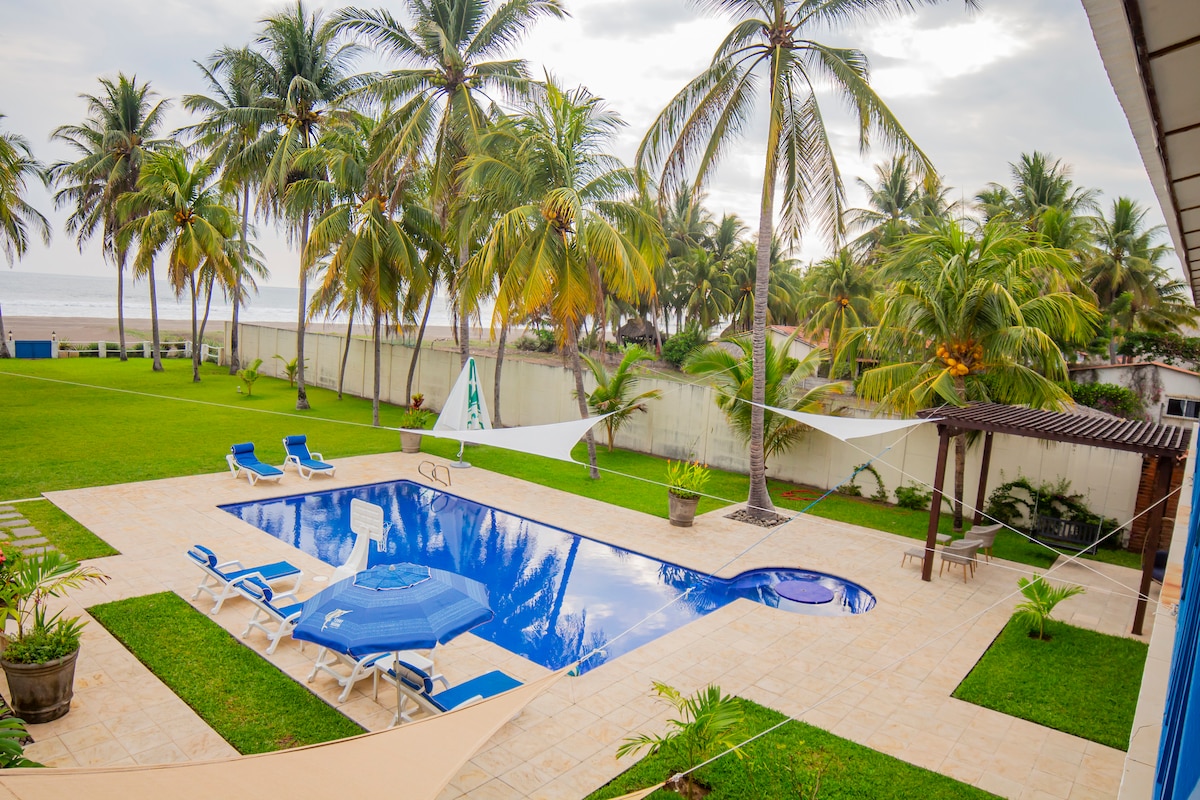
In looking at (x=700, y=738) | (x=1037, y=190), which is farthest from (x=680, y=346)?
(x=700, y=738)

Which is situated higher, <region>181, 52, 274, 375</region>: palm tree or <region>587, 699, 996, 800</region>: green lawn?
<region>181, 52, 274, 375</region>: palm tree

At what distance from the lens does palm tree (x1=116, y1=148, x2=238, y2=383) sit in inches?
851

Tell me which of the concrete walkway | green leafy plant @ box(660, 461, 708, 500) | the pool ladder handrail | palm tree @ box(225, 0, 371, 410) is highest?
palm tree @ box(225, 0, 371, 410)

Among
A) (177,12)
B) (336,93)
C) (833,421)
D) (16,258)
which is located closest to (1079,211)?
(833,421)

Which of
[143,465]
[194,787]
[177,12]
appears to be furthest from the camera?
[177,12]

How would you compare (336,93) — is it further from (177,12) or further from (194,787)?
(194,787)

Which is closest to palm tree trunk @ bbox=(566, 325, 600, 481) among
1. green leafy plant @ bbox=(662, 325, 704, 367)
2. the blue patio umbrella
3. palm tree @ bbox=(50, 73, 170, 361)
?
the blue patio umbrella

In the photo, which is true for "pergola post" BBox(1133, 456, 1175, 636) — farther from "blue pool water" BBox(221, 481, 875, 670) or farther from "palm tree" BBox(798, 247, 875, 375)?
"palm tree" BBox(798, 247, 875, 375)

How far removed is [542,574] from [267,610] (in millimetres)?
3922

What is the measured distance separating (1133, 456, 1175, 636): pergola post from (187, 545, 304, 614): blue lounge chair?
10.0 m

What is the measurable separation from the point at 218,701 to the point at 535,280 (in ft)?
28.4

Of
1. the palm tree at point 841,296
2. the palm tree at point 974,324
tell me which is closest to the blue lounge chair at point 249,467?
the palm tree at point 974,324

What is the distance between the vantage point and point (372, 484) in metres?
Answer: 14.2

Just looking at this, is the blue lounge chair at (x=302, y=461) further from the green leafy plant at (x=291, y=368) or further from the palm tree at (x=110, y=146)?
the palm tree at (x=110, y=146)
